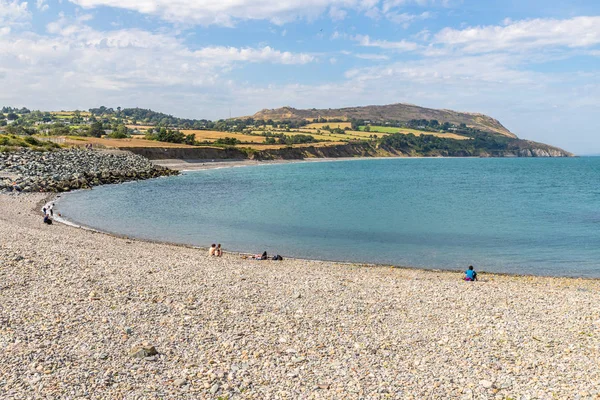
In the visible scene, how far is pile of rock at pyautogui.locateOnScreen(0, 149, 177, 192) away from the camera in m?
53.2

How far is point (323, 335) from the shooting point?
12617mm

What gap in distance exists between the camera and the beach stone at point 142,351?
10.8 meters

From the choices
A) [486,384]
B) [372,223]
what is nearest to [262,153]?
[372,223]

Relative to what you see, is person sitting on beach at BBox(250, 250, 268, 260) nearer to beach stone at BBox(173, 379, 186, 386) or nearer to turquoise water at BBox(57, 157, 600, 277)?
turquoise water at BBox(57, 157, 600, 277)

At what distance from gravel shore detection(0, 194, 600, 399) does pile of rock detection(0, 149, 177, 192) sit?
37172mm

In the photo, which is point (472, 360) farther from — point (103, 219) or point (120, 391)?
point (103, 219)

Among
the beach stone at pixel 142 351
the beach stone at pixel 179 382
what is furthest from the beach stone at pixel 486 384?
the beach stone at pixel 142 351

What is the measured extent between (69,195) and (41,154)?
86.7 ft

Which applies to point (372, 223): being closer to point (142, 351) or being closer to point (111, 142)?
point (142, 351)

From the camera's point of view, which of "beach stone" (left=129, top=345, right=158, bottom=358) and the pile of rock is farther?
the pile of rock

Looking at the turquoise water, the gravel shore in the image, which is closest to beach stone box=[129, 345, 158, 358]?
the gravel shore

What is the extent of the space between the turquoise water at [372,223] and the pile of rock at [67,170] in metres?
3.39

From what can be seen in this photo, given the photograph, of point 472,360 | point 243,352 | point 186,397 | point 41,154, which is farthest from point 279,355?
point 41,154

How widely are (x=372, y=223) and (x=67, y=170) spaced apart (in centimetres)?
4555
